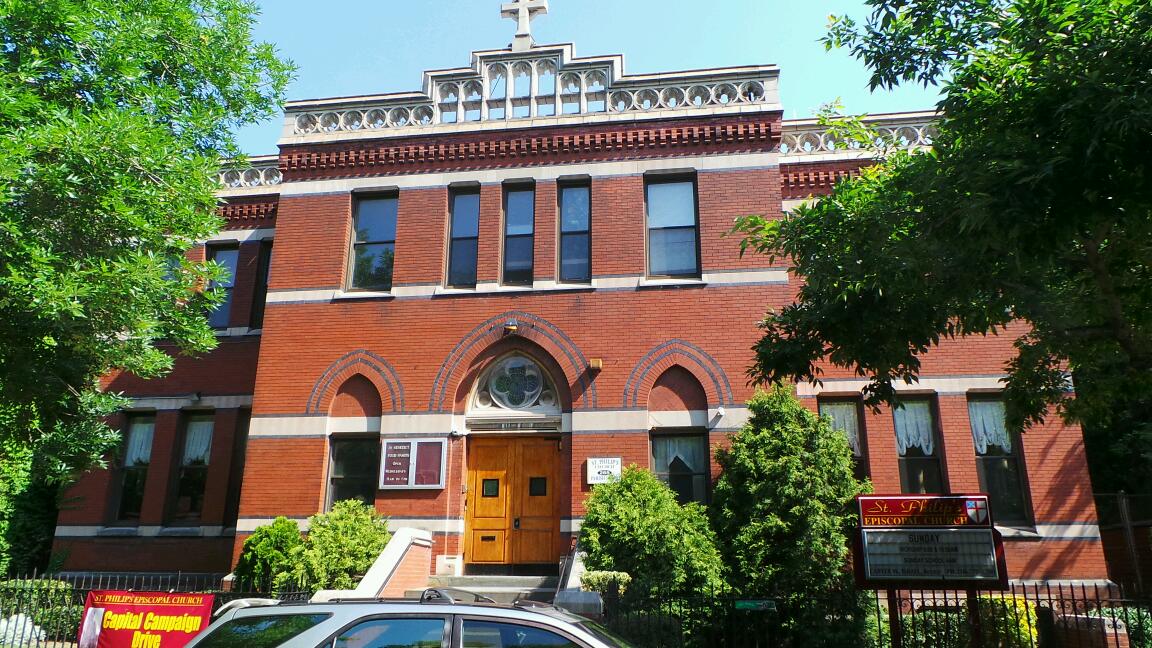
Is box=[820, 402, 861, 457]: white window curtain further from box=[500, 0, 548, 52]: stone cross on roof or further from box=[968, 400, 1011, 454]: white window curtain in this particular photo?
box=[500, 0, 548, 52]: stone cross on roof

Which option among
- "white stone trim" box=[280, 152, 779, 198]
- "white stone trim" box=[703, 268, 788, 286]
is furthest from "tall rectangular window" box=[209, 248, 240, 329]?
"white stone trim" box=[703, 268, 788, 286]

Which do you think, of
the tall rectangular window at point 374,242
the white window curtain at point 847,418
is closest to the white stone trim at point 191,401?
the tall rectangular window at point 374,242

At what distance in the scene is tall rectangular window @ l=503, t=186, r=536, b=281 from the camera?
55.1 feet

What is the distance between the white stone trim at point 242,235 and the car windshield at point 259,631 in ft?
49.2

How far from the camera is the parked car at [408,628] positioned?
544 cm

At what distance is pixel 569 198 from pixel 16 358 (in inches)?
404

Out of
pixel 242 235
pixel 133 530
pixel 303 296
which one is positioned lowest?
pixel 133 530

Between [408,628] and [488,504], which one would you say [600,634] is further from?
[488,504]

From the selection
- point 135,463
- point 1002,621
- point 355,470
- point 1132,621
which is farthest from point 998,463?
point 135,463

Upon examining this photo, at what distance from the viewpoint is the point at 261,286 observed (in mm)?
19203

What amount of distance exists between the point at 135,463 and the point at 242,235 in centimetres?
591

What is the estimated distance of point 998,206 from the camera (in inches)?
263

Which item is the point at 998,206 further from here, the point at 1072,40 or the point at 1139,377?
the point at 1139,377

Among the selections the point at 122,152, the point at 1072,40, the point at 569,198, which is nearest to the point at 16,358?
the point at 122,152
